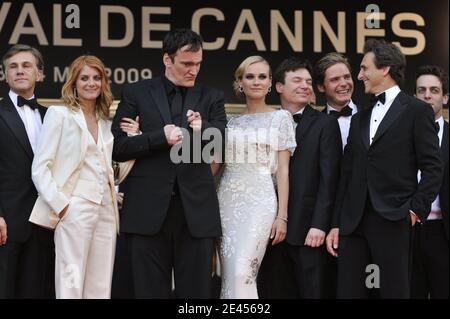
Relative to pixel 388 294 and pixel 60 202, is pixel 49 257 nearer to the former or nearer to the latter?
pixel 60 202

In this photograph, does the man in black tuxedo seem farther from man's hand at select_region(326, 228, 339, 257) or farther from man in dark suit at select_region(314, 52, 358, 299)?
man in dark suit at select_region(314, 52, 358, 299)

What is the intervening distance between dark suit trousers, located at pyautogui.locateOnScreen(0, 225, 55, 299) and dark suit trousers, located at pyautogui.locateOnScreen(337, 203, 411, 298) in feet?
6.21

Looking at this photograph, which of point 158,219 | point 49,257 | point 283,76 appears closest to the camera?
point 158,219

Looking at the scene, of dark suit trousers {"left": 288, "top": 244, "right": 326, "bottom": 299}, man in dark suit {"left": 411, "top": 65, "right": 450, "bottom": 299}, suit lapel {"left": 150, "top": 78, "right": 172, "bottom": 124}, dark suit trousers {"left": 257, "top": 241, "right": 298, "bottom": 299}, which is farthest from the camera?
man in dark suit {"left": 411, "top": 65, "right": 450, "bottom": 299}

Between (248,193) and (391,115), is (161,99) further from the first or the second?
(391,115)

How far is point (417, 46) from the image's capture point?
8.47 meters

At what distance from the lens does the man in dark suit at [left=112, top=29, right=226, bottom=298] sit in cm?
586

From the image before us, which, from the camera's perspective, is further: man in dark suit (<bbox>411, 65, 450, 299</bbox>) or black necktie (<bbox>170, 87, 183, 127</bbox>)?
man in dark suit (<bbox>411, 65, 450, 299</bbox>)

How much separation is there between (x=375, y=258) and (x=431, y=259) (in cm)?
126

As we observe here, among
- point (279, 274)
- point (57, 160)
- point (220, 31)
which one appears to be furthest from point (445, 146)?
point (57, 160)

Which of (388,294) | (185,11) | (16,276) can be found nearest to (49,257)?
(16,276)

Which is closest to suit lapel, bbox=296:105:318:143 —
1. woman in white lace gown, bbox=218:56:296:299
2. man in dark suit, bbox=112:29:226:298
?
woman in white lace gown, bbox=218:56:296:299

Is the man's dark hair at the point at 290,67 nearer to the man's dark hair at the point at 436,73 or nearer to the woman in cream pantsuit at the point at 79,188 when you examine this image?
the man's dark hair at the point at 436,73

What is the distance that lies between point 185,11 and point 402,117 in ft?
9.22
